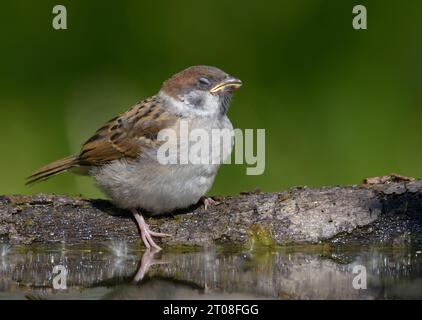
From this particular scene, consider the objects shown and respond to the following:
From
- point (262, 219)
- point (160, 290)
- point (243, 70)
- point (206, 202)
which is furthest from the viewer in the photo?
point (243, 70)

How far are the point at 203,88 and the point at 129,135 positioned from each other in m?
0.56

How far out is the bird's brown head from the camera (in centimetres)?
569

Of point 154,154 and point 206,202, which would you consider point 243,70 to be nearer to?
point 154,154

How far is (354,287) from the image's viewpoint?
3.96 metres

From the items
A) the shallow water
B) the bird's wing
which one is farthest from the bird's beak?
the shallow water

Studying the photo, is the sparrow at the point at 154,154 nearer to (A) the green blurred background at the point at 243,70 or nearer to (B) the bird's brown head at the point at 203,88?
(B) the bird's brown head at the point at 203,88

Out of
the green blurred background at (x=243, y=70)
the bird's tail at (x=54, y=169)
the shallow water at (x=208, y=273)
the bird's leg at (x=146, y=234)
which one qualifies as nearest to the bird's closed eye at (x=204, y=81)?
the bird's tail at (x=54, y=169)

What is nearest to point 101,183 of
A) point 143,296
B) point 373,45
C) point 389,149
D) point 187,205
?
point 187,205

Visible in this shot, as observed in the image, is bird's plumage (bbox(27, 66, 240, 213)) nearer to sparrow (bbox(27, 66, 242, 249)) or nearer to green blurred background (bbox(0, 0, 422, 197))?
sparrow (bbox(27, 66, 242, 249))

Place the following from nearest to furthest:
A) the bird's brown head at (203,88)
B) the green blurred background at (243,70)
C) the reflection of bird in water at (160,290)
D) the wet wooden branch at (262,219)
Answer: the reflection of bird in water at (160,290) < the wet wooden branch at (262,219) < the bird's brown head at (203,88) < the green blurred background at (243,70)

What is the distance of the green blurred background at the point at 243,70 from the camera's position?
7.54 metres

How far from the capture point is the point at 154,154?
543cm

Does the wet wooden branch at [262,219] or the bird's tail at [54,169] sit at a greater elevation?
the bird's tail at [54,169]

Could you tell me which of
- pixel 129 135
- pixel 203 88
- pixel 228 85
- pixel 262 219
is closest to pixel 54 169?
pixel 129 135
